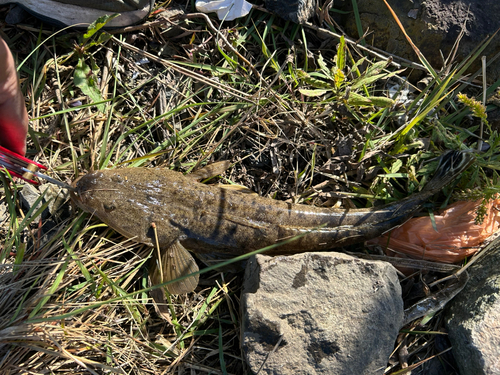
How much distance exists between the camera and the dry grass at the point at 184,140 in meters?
3.47

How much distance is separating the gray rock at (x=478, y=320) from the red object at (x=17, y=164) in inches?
152

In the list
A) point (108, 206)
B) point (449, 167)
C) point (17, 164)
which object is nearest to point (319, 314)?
point (449, 167)

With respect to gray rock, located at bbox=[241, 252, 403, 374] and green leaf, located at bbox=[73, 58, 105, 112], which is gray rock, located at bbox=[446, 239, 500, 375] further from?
green leaf, located at bbox=[73, 58, 105, 112]

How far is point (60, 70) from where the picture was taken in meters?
3.91

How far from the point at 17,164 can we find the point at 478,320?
4.03m

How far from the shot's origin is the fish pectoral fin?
11.6ft

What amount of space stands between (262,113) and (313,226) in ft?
4.01

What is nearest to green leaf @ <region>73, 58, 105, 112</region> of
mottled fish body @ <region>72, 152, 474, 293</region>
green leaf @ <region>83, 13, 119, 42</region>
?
green leaf @ <region>83, 13, 119, 42</region>

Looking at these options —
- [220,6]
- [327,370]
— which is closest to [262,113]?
[220,6]

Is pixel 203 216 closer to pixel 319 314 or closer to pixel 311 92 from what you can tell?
pixel 319 314

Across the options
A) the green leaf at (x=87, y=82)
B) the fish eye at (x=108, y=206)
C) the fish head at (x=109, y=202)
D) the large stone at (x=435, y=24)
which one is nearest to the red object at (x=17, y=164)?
the fish head at (x=109, y=202)

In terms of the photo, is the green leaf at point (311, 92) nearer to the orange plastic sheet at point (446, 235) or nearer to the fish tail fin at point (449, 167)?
the fish tail fin at point (449, 167)

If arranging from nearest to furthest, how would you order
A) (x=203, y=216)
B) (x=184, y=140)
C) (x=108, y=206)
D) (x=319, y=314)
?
(x=319, y=314) < (x=108, y=206) < (x=203, y=216) < (x=184, y=140)

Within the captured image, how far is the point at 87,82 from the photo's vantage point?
3.85 meters
